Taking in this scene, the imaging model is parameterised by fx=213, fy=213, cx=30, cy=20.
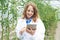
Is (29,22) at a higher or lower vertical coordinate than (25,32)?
higher

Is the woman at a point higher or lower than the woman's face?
lower

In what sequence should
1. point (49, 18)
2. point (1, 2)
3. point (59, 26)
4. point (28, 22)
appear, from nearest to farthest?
point (28, 22)
point (1, 2)
point (49, 18)
point (59, 26)

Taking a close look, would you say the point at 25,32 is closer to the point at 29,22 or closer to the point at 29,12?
the point at 29,22

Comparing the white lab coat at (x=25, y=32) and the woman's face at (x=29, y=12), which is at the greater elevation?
the woman's face at (x=29, y=12)

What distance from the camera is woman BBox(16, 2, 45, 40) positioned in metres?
2.55

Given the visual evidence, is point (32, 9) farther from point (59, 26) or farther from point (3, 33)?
point (59, 26)

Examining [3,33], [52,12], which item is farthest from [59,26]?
[3,33]

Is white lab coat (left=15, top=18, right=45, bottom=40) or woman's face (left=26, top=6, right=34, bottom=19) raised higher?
woman's face (left=26, top=6, right=34, bottom=19)

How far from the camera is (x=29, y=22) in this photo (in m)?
2.55

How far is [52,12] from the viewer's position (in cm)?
345

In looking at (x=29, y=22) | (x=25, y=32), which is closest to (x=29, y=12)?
(x=29, y=22)

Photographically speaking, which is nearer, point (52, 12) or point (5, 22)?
point (5, 22)

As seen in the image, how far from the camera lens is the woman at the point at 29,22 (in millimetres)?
2553

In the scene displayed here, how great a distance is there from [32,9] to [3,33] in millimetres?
649
